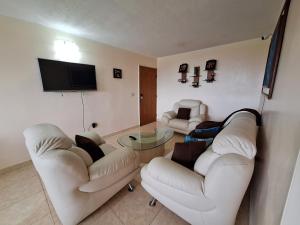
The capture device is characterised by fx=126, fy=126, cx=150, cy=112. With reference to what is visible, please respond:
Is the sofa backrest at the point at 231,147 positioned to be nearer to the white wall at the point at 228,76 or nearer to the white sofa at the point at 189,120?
the white sofa at the point at 189,120

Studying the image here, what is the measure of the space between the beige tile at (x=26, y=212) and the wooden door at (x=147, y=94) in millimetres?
3076

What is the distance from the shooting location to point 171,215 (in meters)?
1.28

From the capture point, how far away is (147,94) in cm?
434

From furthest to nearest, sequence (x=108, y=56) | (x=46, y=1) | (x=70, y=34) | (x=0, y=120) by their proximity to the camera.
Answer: (x=108, y=56)
(x=70, y=34)
(x=0, y=120)
(x=46, y=1)

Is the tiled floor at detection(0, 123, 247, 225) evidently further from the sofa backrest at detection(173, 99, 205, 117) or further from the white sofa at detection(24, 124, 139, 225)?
the sofa backrest at detection(173, 99, 205, 117)

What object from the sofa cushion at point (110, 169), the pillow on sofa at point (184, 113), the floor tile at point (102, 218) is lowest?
the floor tile at point (102, 218)

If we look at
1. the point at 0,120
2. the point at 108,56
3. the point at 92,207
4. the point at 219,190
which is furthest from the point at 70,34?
the point at 219,190

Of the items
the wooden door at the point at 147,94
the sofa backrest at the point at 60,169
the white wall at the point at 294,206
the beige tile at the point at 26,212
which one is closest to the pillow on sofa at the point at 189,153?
the white wall at the point at 294,206

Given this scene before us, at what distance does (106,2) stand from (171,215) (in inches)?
99.4

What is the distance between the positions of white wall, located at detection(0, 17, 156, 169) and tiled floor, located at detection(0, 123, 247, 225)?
79cm

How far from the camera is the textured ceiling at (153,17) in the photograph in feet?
5.17

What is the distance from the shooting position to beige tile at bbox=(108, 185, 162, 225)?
1241 mm

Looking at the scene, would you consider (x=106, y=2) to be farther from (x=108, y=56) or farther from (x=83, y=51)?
(x=108, y=56)

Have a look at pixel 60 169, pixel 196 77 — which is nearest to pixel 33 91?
pixel 60 169
